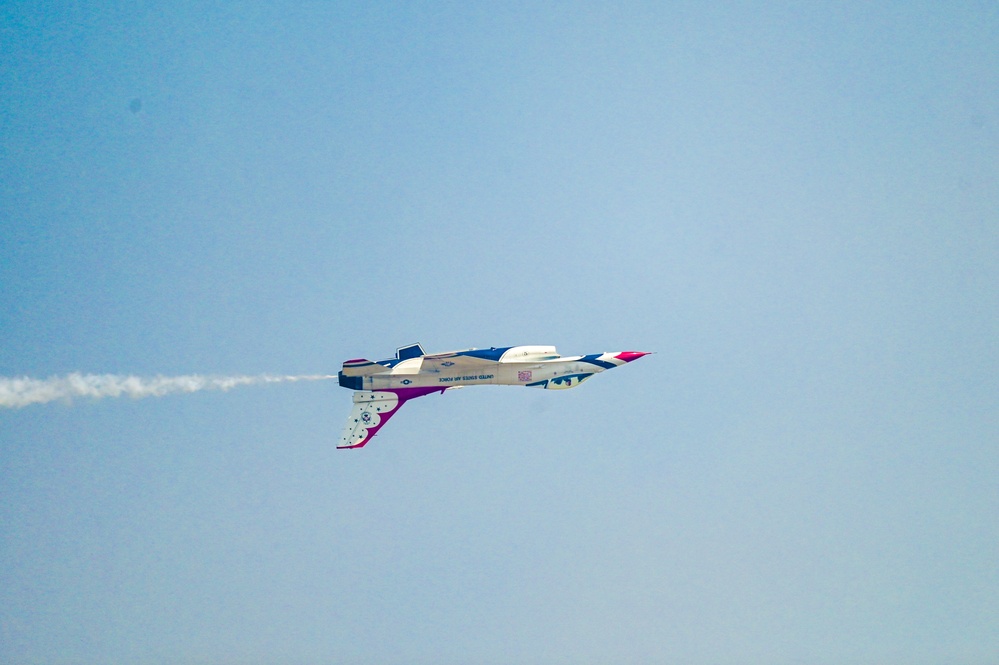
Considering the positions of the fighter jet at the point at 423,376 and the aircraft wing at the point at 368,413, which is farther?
the aircraft wing at the point at 368,413

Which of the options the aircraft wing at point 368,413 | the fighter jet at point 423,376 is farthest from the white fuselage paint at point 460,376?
the aircraft wing at point 368,413

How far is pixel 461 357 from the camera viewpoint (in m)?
72.7

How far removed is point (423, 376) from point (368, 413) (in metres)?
4.82

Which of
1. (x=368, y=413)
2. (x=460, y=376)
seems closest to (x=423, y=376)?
(x=460, y=376)

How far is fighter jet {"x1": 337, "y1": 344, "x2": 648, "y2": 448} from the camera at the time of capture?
242 feet

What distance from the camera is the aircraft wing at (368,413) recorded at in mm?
74750

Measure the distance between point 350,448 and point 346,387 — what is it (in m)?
4.29

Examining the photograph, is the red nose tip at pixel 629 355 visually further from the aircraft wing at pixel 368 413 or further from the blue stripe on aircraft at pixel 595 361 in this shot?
the aircraft wing at pixel 368 413

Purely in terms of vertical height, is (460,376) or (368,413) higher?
(460,376)

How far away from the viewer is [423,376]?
7388cm

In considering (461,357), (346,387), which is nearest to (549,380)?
(461,357)

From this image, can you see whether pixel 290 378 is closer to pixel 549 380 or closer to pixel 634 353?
pixel 549 380

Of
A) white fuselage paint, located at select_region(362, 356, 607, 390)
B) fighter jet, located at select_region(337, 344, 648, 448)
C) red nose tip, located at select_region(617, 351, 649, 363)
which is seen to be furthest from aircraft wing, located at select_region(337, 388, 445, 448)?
red nose tip, located at select_region(617, 351, 649, 363)

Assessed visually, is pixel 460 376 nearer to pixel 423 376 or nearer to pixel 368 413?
pixel 423 376
